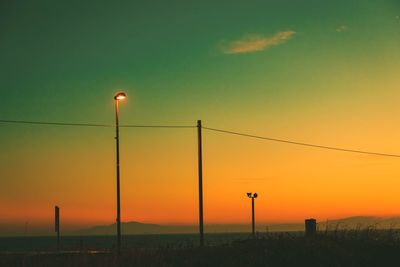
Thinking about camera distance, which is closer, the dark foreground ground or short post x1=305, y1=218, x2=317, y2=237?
the dark foreground ground

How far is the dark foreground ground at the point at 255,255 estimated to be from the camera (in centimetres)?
2805

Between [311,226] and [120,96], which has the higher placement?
[120,96]

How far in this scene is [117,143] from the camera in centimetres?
3403

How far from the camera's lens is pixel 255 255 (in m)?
28.9

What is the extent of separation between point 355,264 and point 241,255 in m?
4.88

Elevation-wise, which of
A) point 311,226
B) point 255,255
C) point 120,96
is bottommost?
point 255,255

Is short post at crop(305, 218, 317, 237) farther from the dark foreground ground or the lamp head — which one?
the lamp head

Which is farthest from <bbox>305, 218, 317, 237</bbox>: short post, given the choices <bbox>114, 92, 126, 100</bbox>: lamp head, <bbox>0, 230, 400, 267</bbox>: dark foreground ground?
<bbox>114, 92, 126, 100</bbox>: lamp head

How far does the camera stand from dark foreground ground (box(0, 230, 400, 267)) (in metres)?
28.0

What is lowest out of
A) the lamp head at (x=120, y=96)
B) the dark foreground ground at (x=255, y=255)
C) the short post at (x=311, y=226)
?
the dark foreground ground at (x=255, y=255)

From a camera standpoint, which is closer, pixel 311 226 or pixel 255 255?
pixel 255 255

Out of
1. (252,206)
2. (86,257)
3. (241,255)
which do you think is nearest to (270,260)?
(241,255)

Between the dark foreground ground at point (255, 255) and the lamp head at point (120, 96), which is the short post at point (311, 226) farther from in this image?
the lamp head at point (120, 96)

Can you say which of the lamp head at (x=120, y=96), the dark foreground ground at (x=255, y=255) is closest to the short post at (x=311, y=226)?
the dark foreground ground at (x=255, y=255)
